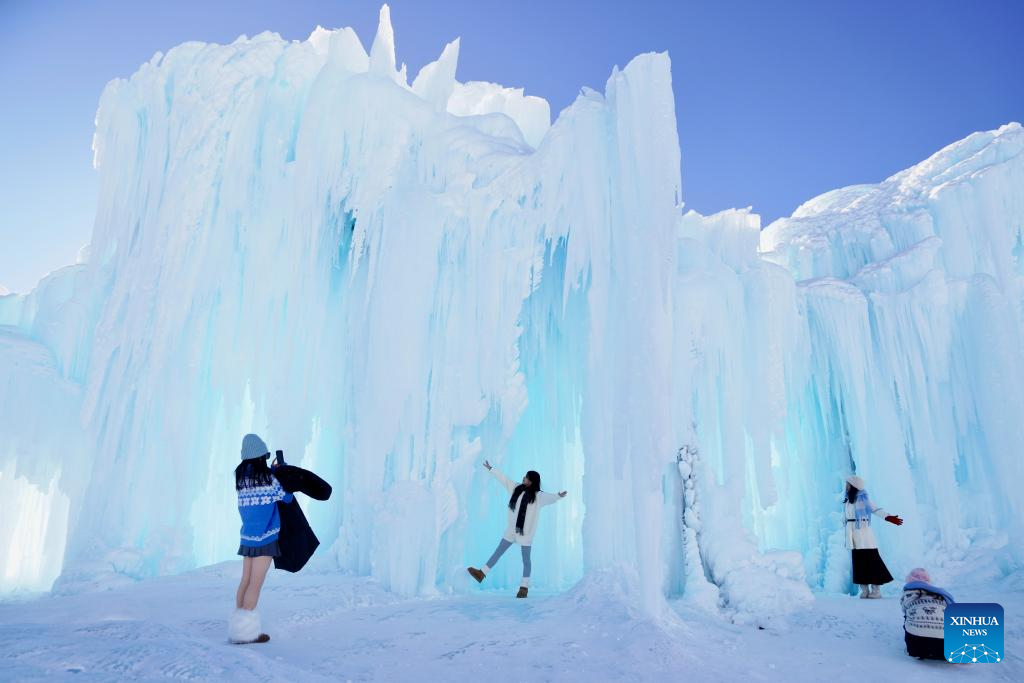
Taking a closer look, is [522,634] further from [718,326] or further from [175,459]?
[718,326]

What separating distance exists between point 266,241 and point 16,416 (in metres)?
5.72

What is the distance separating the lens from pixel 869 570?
9109 millimetres

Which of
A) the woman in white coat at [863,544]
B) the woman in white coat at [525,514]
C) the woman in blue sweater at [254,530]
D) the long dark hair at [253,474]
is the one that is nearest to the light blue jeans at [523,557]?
the woman in white coat at [525,514]

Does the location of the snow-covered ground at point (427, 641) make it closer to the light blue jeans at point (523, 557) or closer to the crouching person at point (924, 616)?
the crouching person at point (924, 616)

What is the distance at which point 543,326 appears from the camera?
10141mm

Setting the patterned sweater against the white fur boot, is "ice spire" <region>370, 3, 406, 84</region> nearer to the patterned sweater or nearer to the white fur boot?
the white fur boot

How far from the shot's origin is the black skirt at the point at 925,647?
180 inches

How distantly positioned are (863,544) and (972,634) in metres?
5.15

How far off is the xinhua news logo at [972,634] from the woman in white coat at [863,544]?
455 cm

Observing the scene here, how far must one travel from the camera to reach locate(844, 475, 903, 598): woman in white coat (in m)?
9.04

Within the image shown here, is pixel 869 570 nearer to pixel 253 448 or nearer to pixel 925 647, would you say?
pixel 925 647

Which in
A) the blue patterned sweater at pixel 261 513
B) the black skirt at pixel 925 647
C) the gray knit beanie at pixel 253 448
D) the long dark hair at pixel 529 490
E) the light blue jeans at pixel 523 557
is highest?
the gray knit beanie at pixel 253 448

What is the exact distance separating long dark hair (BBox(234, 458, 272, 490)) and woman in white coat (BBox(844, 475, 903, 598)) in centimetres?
812

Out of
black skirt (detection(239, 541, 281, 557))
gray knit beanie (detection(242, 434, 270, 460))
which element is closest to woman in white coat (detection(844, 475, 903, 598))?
black skirt (detection(239, 541, 281, 557))
